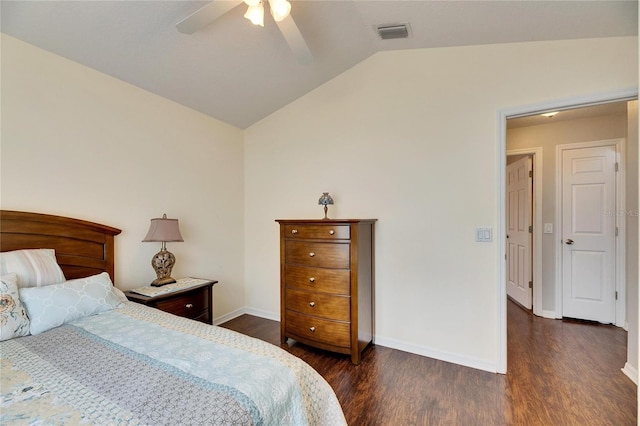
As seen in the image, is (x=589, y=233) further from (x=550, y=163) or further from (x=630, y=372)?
(x=630, y=372)

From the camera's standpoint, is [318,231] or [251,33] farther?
[318,231]

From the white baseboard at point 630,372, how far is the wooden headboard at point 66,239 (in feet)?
12.7

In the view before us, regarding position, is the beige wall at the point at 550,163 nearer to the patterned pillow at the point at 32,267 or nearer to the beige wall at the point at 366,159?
the beige wall at the point at 366,159

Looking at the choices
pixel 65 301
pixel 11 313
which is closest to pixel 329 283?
pixel 65 301

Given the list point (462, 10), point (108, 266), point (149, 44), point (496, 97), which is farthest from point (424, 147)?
point (108, 266)

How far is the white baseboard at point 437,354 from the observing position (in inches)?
86.2

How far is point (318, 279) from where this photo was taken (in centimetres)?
241

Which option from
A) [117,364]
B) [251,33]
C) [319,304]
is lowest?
[319,304]

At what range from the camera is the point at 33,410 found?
0.81 meters

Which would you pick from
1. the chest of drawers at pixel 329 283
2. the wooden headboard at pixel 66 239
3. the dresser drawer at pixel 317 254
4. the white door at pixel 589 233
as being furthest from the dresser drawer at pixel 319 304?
the white door at pixel 589 233

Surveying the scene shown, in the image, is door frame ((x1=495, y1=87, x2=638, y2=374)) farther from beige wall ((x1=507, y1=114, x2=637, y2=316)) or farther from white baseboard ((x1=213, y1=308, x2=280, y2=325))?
white baseboard ((x1=213, y1=308, x2=280, y2=325))

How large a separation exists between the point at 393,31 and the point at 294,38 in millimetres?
962

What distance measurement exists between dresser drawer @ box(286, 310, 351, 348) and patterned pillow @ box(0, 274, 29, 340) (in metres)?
1.73

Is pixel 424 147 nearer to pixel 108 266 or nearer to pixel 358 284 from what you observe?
pixel 358 284
